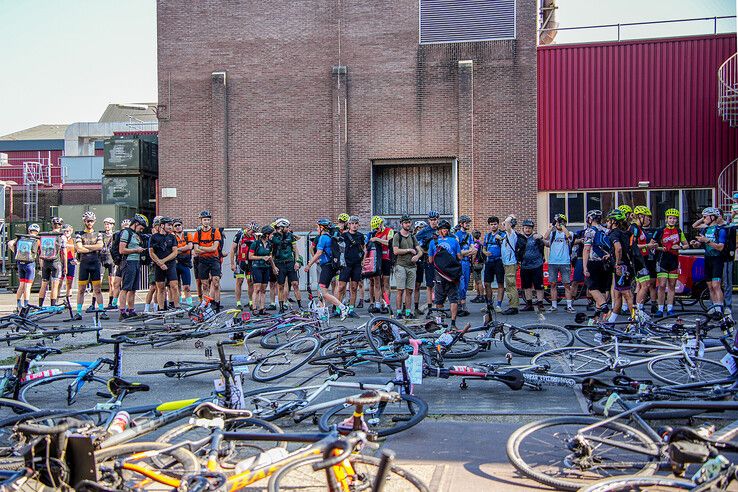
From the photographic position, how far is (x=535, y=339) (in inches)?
358

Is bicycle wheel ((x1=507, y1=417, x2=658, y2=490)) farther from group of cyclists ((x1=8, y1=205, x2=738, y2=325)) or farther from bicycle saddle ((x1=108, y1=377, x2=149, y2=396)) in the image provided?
group of cyclists ((x1=8, y1=205, x2=738, y2=325))

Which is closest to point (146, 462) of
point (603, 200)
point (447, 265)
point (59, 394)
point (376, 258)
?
point (59, 394)

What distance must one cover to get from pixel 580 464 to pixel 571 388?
3.03 m

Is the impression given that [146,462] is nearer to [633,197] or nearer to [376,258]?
[376,258]

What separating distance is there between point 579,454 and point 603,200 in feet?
68.6

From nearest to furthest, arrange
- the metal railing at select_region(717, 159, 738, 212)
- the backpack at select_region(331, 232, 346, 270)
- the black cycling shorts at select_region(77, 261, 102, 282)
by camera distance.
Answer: the backpack at select_region(331, 232, 346, 270) → the black cycling shorts at select_region(77, 261, 102, 282) → the metal railing at select_region(717, 159, 738, 212)

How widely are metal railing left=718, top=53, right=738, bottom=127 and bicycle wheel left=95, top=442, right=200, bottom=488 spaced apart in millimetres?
21770

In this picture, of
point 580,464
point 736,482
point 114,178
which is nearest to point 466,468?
point 580,464

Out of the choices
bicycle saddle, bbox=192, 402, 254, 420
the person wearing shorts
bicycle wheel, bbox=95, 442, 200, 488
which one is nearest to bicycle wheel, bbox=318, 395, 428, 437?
bicycle saddle, bbox=192, 402, 254, 420

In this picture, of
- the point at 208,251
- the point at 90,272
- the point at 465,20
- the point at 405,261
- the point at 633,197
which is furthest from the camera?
the point at 465,20

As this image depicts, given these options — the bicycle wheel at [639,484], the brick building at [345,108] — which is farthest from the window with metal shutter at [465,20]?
the bicycle wheel at [639,484]

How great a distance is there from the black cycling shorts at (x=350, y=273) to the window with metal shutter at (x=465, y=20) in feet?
43.1

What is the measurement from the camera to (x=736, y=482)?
3.51 meters

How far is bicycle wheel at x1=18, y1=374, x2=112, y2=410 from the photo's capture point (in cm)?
698
